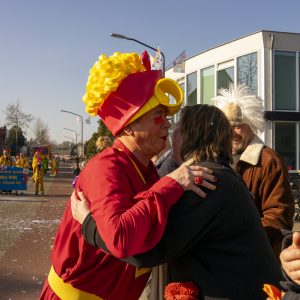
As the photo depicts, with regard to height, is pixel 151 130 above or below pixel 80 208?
above

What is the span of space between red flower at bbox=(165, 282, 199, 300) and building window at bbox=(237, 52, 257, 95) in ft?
56.8

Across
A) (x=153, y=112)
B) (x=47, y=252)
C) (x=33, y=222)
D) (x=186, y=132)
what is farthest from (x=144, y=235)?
(x=33, y=222)

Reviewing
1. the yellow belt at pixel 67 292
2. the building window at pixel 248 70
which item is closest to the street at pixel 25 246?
the yellow belt at pixel 67 292

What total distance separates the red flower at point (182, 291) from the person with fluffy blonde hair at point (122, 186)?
0.25 m

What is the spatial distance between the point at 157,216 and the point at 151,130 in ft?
1.96

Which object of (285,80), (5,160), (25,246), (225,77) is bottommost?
(25,246)

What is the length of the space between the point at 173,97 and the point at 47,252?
6.03 m

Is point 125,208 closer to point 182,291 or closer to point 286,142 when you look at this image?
point 182,291

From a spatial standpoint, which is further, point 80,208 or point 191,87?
point 191,87

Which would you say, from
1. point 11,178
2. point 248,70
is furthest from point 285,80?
point 11,178

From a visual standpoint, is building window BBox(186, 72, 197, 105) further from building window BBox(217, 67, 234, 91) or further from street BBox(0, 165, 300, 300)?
street BBox(0, 165, 300, 300)

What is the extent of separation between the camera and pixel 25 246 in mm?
8039

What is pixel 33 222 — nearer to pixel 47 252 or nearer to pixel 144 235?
pixel 47 252

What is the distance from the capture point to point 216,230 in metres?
1.72
